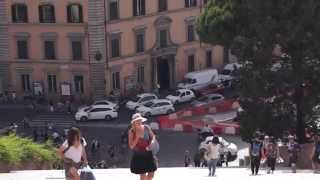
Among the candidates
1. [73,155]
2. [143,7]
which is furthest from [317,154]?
[143,7]

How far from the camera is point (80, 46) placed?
2534 inches

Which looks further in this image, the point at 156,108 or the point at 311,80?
the point at 156,108

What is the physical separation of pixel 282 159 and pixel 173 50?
1234 inches

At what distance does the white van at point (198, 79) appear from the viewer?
225ft

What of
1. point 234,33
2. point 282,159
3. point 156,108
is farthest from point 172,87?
point 282,159

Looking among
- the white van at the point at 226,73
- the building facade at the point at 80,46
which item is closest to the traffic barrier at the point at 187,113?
the building facade at the point at 80,46

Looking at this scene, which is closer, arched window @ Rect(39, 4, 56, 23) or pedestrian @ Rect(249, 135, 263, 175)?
pedestrian @ Rect(249, 135, 263, 175)

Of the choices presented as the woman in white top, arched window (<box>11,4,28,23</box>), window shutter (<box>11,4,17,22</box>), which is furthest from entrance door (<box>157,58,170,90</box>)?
the woman in white top

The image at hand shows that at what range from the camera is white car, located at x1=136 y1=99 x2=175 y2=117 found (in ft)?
202

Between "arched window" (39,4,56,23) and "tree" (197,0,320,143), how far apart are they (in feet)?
68.0

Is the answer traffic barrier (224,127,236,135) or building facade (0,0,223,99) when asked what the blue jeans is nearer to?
traffic barrier (224,127,236,135)

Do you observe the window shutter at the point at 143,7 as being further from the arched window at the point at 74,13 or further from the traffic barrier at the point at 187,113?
the traffic barrier at the point at 187,113

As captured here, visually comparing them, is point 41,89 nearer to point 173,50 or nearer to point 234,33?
point 173,50

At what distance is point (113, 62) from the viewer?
64.8 metres
